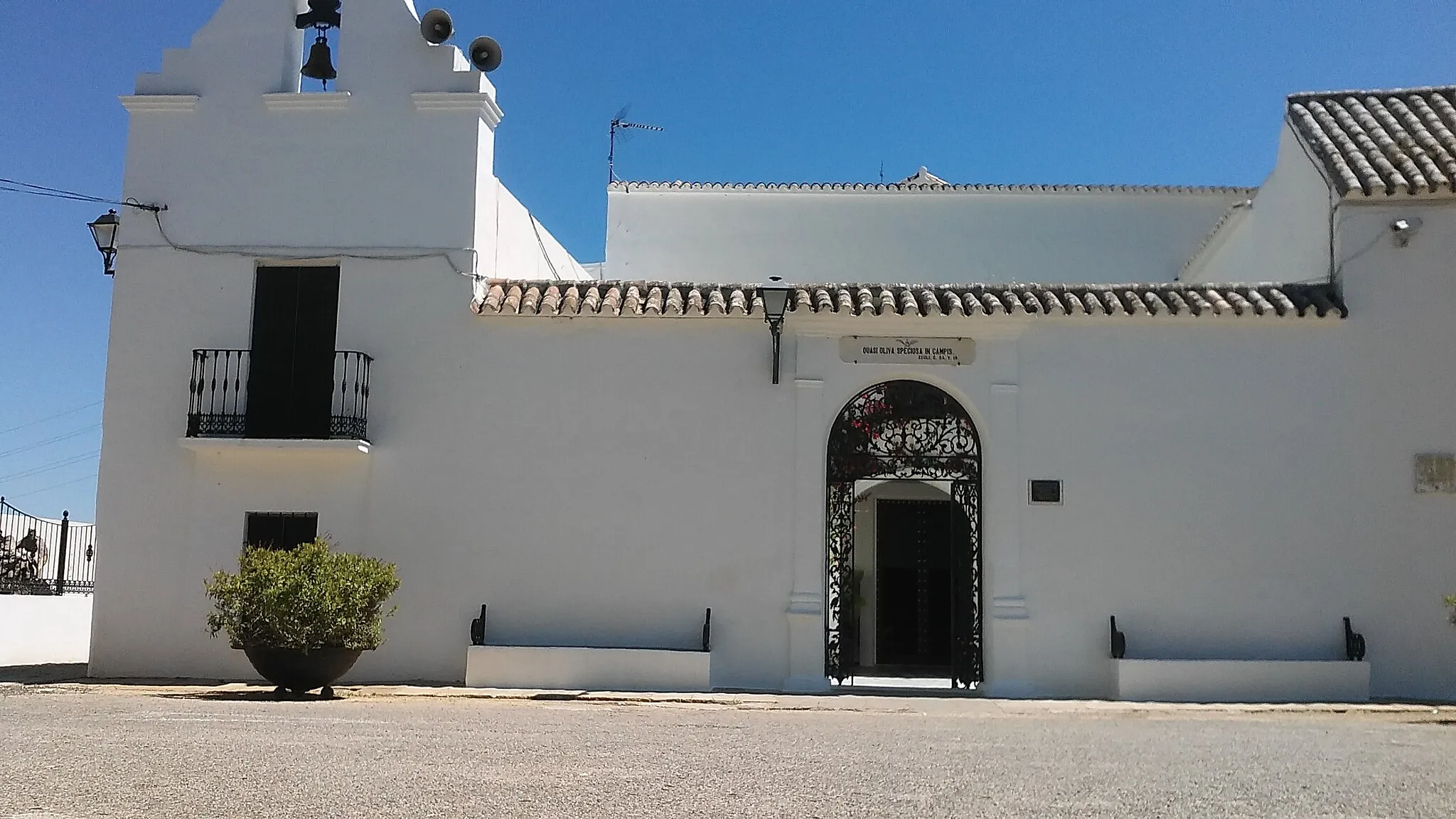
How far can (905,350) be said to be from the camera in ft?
43.3

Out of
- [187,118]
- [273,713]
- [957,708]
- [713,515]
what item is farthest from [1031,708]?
[187,118]

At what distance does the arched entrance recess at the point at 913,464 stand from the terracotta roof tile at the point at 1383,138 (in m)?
4.44

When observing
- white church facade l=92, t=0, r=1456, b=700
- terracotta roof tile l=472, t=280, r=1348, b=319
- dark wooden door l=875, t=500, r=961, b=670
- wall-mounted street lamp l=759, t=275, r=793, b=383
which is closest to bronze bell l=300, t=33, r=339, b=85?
white church facade l=92, t=0, r=1456, b=700

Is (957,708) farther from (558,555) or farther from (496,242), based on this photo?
(496,242)

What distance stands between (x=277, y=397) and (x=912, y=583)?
8.61 metres

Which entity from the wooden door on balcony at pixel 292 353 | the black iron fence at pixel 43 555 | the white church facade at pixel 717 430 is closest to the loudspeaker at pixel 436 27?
the white church facade at pixel 717 430

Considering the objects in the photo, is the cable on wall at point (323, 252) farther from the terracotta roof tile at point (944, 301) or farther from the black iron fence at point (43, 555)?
the black iron fence at point (43, 555)

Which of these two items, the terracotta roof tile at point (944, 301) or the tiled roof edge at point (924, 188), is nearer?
the terracotta roof tile at point (944, 301)

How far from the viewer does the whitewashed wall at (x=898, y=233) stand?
20188mm

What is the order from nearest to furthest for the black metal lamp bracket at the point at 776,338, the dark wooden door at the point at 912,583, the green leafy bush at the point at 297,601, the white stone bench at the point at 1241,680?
the green leafy bush at the point at 297,601, the white stone bench at the point at 1241,680, the black metal lamp bracket at the point at 776,338, the dark wooden door at the point at 912,583

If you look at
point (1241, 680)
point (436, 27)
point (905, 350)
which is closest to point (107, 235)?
point (436, 27)

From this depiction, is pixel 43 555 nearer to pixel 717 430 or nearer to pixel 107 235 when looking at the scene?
pixel 107 235

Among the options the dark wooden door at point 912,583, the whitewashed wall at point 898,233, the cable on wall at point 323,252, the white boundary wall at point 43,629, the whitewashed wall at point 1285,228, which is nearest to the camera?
the cable on wall at point 323,252

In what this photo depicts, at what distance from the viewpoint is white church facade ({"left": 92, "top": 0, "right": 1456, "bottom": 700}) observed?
1279 centimetres
